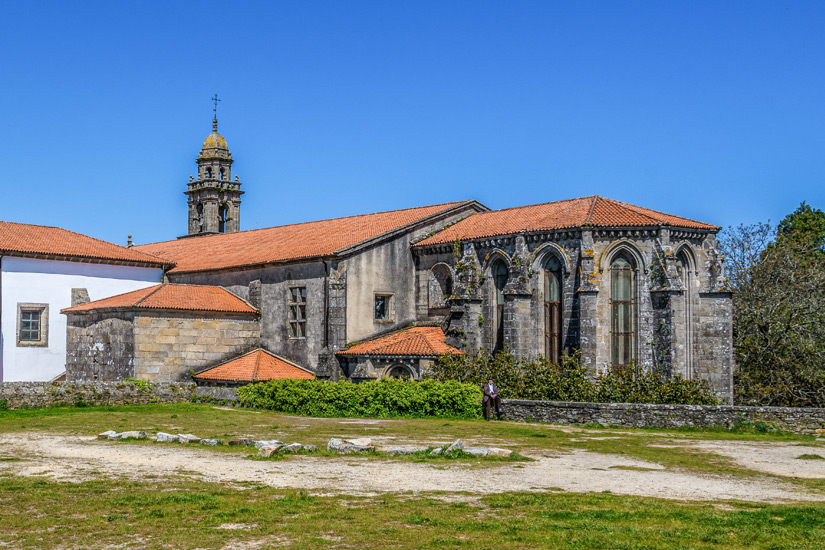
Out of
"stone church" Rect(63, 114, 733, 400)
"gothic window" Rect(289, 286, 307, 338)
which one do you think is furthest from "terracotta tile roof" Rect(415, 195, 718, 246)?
"gothic window" Rect(289, 286, 307, 338)

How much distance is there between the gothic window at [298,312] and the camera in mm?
40531

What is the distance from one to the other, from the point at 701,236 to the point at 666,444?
15.6m

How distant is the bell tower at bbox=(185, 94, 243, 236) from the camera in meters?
58.1

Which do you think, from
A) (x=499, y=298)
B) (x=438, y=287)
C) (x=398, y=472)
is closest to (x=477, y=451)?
(x=398, y=472)

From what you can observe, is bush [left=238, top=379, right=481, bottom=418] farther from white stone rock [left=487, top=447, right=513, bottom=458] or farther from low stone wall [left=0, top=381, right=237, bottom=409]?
white stone rock [left=487, top=447, right=513, bottom=458]

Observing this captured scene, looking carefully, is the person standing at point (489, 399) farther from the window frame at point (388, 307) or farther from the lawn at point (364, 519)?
the lawn at point (364, 519)

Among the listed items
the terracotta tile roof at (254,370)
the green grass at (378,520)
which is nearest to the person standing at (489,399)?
the terracotta tile roof at (254,370)

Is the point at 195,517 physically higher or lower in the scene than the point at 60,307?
lower

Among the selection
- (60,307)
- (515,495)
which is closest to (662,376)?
(515,495)

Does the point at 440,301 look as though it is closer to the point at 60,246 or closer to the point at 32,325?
the point at 60,246

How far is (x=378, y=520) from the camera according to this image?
40.6ft

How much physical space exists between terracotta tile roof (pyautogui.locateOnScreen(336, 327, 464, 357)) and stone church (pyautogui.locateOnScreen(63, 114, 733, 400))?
0.09m

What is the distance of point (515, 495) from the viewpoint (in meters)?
14.5

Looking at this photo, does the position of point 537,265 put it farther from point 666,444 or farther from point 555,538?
point 555,538
